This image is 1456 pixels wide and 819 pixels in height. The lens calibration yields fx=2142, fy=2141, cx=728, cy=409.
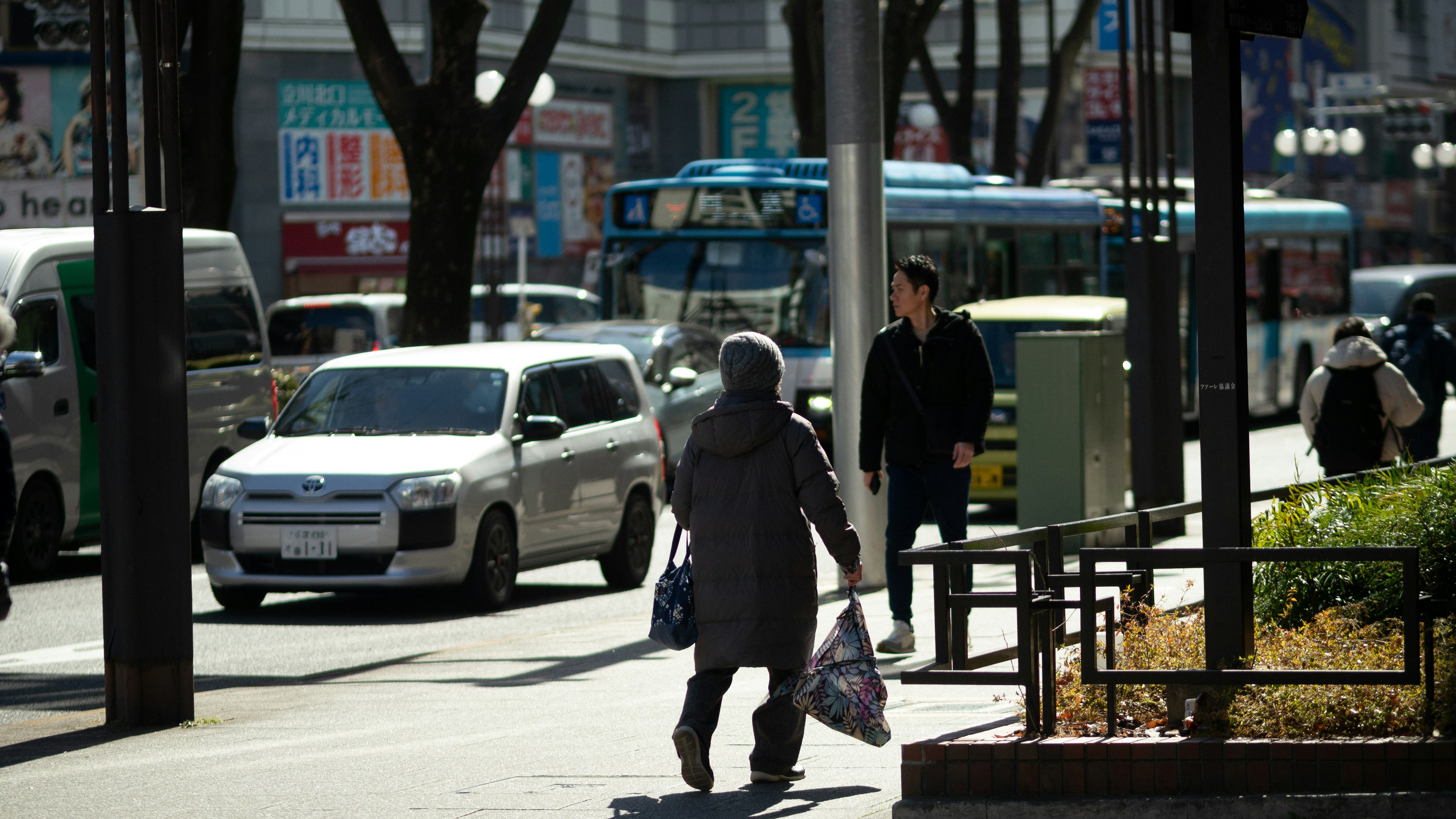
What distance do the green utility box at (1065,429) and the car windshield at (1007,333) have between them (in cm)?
303

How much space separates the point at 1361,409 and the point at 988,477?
175 inches

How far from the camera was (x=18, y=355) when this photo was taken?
424 inches

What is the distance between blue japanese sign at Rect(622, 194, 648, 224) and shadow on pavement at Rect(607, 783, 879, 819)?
1521cm

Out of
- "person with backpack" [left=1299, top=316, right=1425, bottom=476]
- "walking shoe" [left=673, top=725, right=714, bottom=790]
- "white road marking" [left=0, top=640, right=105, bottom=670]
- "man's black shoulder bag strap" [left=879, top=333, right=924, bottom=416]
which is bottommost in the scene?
"white road marking" [left=0, top=640, right=105, bottom=670]

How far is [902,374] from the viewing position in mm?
9312

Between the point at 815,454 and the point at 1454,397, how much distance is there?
2895cm

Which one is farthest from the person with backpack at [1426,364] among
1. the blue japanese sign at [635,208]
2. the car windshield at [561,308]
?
the car windshield at [561,308]

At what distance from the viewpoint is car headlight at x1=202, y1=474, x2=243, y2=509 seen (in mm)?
11742

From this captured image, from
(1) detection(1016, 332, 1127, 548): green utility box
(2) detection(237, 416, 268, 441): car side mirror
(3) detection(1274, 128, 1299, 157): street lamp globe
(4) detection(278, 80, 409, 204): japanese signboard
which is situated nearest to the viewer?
(2) detection(237, 416, 268, 441): car side mirror

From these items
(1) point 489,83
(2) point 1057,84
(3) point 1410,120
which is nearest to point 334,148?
(1) point 489,83

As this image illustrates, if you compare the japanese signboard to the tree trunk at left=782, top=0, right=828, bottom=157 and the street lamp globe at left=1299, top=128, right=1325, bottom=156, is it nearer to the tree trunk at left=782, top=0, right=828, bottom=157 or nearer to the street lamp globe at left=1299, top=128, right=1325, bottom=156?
the tree trunk at left=782, top=0, right=828, bottom=157

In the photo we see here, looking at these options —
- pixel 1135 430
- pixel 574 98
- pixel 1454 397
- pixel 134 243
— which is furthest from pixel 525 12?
pixel 134 243

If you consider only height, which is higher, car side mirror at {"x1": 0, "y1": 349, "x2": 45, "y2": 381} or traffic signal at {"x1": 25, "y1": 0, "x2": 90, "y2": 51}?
traffic signal at {"x1": 25, "y1": 0, "x2": 90, "y2": 51}

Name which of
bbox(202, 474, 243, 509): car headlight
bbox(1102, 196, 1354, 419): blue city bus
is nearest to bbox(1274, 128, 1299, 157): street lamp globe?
bbox(1102, 196, 1354, 419): blue city bus
